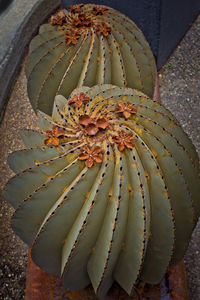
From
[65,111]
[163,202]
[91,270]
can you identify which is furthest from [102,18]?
[91,270]

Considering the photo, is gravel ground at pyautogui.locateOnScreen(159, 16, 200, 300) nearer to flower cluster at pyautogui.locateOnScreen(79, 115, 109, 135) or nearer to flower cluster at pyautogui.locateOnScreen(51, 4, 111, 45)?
flower cluster at pyautogui.locateOnScreen(51, 4, 111, 45)

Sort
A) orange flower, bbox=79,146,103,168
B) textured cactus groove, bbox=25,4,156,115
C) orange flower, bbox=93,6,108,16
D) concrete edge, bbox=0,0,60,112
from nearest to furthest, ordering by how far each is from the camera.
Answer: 1. orange flower, bbox=79,146,103,168
2. textured cactus groove, bbox=25,4,156,115
3. orange flower, bbox=93,6,108,16
4. concrete edge, bbox=0,0,60,112

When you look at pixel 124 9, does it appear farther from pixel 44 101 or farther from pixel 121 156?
pixel 121 156

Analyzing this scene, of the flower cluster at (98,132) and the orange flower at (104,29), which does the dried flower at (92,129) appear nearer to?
the flower cluster at (98,132)

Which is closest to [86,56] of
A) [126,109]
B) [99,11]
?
[99,11]

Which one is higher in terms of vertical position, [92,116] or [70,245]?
[92,116]

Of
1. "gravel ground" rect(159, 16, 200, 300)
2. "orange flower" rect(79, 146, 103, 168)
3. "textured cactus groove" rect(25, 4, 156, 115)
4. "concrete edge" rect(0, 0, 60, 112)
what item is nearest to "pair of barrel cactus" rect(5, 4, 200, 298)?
"orange flower" rect(79, 146, 103, 168)

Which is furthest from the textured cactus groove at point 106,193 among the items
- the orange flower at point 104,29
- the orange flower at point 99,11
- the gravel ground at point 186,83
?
the gravel ground at point 186,83
